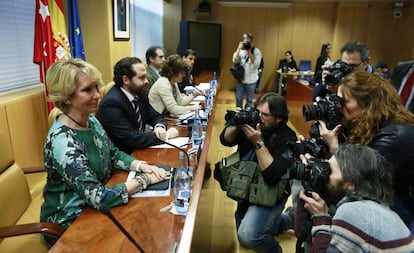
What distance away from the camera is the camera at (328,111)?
1546 mm

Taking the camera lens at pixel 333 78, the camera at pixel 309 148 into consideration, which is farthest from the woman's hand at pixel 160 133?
the camera lens at pixel 333 78

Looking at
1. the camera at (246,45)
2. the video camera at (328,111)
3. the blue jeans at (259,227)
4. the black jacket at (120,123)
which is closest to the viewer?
the video camera at (328,111)

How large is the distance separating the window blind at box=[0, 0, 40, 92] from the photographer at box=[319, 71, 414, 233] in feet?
7.65

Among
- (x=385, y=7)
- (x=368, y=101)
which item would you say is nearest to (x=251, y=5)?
(x=385, y=7)

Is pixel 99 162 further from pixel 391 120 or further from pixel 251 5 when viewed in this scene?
pixel 251 5

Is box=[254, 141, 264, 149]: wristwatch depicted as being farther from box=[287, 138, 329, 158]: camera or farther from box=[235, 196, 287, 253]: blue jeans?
box=[235, 196, 287, 253]: blue jeans

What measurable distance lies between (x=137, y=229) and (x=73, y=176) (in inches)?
13.8

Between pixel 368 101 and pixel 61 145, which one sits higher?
pixel 368 101

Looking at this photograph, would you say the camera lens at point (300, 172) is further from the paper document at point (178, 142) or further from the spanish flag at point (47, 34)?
the spanish flag at point (47, 34)

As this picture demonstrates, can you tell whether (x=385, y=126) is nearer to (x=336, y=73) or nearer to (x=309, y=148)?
(x=309, y=148)

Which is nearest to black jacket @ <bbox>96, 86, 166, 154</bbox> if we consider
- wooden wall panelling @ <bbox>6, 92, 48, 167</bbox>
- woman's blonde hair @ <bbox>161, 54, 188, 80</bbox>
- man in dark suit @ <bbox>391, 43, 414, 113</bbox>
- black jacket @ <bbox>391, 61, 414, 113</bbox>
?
wooden wall panelling @ <bbox>6, 92, 48, 167</bbox>

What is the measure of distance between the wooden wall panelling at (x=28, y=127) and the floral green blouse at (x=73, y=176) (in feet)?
3.40

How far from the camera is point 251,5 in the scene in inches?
305

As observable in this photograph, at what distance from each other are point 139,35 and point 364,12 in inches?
239
